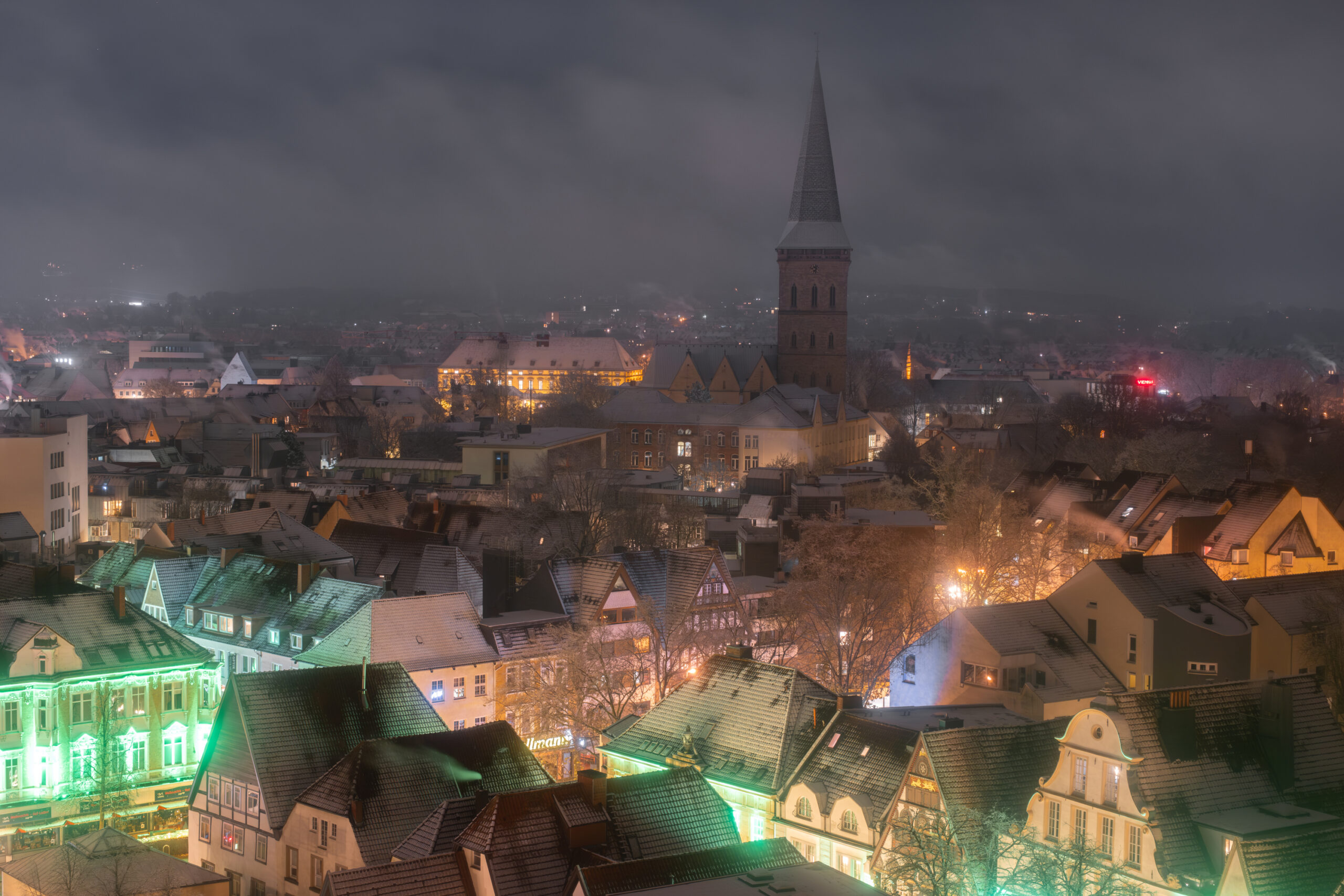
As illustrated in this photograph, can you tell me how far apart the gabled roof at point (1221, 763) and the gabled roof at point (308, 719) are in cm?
1601

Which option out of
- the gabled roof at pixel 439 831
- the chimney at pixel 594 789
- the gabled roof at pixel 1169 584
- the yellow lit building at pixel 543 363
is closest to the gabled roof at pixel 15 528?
the gabled roof at pixel 439 831

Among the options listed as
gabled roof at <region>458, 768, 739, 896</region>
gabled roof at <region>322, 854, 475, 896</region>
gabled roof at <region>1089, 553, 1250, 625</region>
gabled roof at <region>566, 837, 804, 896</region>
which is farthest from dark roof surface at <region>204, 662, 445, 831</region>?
gabled roof at <region>1089, 553, 1250, 625</region>

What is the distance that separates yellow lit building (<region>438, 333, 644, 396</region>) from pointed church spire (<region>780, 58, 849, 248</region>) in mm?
49626

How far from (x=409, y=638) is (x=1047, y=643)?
1763cm

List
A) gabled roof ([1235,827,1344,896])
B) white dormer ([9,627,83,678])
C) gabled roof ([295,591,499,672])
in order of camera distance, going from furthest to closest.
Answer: gabled roof ([295,591,499,672]) → white dormer ([9,627,83,678]) → gabled roof ([1235,827,1344,896])

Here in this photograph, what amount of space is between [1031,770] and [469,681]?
717 inches

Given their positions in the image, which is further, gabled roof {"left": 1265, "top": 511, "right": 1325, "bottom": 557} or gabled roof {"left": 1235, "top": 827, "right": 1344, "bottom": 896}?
gabled roof {"left": 1265, "top": 511, "right": 1325, "bottom": 557}

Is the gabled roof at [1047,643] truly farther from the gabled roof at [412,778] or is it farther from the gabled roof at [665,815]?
the gabled roof at [412,778]

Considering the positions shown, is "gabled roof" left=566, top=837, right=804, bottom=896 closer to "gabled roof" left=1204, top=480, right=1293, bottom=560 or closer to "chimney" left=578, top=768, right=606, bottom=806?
"chimney" left=578, top=768, right=606, bottom=806

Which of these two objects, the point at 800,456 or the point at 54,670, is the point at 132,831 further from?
the point at 800,456

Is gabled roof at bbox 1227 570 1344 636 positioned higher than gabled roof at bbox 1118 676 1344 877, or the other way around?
gabled roof at bbox 1227 570 1344 636

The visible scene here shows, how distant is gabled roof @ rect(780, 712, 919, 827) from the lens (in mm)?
28484

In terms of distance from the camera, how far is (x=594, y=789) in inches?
1072

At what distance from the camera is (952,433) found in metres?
107
